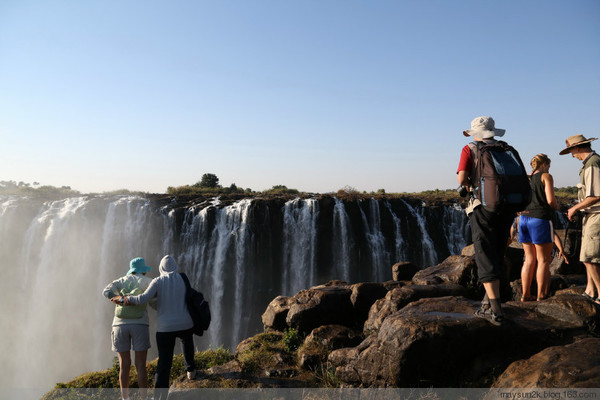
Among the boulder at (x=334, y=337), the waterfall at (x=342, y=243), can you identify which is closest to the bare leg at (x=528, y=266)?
the boulder at (x=334, y=337)

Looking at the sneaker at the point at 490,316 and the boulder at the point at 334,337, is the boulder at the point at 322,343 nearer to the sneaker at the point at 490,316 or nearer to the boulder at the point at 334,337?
the boulder at the point at 334,337

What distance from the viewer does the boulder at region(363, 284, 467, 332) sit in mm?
6504

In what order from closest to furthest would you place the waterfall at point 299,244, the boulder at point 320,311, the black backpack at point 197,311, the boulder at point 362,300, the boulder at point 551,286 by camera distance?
the black backpack at point 197,311 → the boulder at point 551,286 → the boulder at point 320,311 → the boulder at point 362,300 → the waterfall at point 299,244

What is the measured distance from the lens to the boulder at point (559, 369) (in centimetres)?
342

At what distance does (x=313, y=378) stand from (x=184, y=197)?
2303cm

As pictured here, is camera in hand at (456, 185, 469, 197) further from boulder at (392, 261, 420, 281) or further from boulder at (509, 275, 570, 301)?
boulder at (392, 261, 420, 281)

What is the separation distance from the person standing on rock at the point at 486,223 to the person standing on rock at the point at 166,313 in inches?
153

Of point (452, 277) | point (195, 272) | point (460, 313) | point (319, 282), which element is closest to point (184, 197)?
point (195, 272)

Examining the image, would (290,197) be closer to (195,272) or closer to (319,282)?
(319,282)

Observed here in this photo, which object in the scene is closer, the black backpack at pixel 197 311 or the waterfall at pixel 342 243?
the black backpack at pixel 197 311

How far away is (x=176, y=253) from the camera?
23453 millimetres

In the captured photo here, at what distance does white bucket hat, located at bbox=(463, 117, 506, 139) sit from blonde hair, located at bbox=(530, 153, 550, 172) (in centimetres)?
187

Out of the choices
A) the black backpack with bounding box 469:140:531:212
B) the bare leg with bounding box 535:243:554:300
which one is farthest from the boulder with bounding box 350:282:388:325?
the black backpack with bounding box 469:140:531:212

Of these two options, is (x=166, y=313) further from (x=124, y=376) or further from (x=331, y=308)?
(x=331, y=308)
